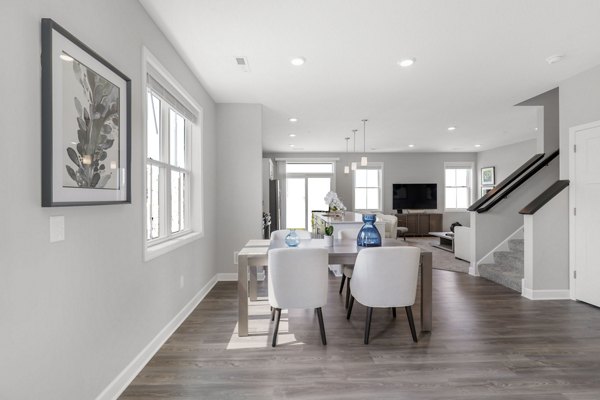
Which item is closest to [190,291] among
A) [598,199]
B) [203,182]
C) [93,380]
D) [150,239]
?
[150,239]

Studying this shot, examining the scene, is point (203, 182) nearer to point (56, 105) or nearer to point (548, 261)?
point (56, 105)

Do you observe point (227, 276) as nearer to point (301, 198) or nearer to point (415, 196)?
point (301, 198)

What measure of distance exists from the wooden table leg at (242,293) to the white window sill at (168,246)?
63cm

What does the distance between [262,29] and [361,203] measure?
8.05 meters

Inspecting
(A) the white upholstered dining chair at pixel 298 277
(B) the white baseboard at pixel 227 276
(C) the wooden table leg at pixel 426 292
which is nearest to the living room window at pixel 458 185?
(B) the white baseboard at pixel 227 276

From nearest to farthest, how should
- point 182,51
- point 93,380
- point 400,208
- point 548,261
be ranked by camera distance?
point 93,380 → point 182,51 → point 548,261 → point 400,208

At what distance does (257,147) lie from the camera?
473 centimetres

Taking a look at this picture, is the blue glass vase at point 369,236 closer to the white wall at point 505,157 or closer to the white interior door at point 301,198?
the white interior door at point 301,198

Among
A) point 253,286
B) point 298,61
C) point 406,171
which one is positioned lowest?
point 253,286

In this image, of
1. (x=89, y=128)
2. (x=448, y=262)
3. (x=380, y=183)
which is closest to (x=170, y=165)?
(x=89, y=128)

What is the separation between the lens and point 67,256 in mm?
1547

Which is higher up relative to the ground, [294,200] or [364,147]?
[364,147]

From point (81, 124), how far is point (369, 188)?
928 centimetres

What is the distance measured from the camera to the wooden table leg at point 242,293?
9.23 feet
